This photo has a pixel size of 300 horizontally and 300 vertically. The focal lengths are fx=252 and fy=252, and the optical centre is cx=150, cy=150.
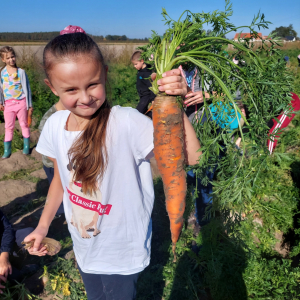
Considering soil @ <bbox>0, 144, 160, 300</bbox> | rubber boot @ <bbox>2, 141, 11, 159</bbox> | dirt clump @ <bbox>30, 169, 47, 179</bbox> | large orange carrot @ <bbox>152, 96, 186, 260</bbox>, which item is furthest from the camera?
rubber boot @ <bbox>2, 141, 11, 159</bbox>

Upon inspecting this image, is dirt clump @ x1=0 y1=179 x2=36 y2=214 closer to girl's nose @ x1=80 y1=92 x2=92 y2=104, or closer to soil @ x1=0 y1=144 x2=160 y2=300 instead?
soil @ x1=0 y1=144 x2=160 y2=300

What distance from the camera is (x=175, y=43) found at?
152 centimetres

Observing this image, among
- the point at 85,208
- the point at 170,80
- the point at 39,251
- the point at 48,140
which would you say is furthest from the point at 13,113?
the point at 170,80

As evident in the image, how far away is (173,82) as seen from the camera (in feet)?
4.37

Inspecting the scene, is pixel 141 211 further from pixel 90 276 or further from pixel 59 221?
pixel 59 221

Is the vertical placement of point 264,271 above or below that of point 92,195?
below

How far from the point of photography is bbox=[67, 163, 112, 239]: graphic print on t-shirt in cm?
153

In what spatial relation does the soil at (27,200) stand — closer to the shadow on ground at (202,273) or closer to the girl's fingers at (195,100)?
the shadow on ground at (202,273)

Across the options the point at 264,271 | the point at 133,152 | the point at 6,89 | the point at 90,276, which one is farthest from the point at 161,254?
the point at 6,89

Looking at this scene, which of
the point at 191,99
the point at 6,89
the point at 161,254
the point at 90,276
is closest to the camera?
the point at 90,276

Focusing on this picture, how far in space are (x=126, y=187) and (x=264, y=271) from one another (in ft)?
6.43

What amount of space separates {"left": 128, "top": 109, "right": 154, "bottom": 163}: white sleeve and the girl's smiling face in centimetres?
22

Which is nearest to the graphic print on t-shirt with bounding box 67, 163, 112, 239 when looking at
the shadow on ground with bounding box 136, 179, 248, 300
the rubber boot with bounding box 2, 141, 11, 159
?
the shadow on ground with bounding box 136, 179, 248, 300

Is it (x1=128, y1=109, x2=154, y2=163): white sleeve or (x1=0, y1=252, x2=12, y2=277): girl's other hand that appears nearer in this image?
(x1=128, y1=109, x2=154, y2=163): white sleeve
